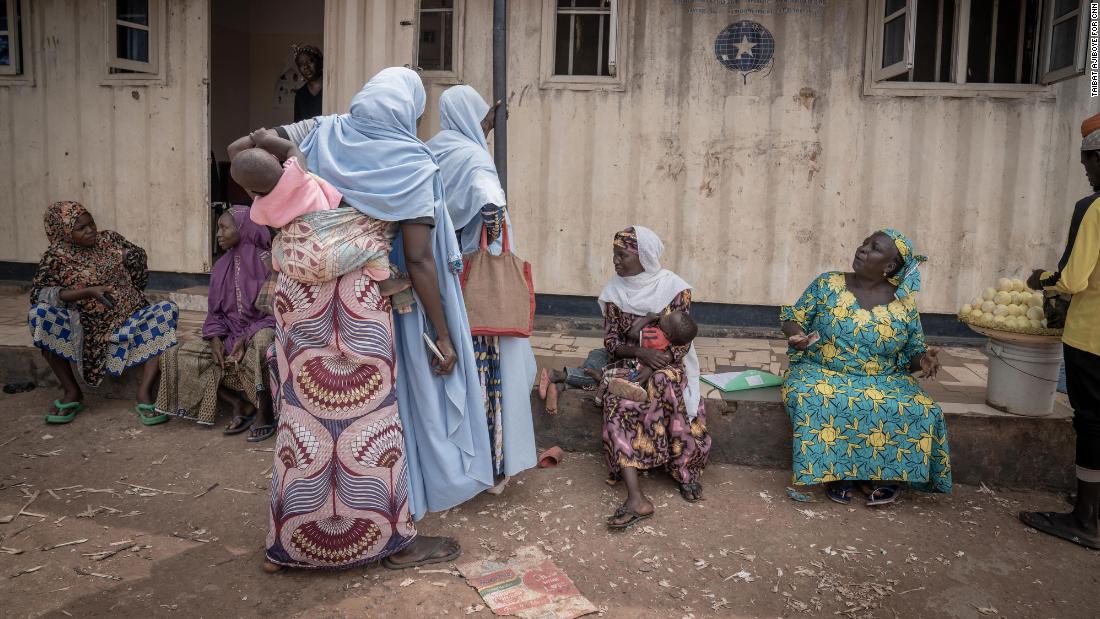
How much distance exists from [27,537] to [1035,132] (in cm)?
710

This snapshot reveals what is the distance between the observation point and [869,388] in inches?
163

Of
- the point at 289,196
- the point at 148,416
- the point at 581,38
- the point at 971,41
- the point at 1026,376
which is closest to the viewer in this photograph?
the point at 289,196

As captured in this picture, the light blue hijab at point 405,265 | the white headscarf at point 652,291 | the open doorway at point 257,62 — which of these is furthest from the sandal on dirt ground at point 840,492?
the open doorway at point 257,62

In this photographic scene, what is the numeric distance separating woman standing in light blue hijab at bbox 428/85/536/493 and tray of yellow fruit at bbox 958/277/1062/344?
2.49 m

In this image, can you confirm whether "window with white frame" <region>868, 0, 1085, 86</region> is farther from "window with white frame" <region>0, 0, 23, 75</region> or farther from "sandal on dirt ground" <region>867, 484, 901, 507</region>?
"window with white frame" <region>0, 0, 23, 75</region>

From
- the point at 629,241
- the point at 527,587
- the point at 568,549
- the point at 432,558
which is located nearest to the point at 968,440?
the point at 629,241

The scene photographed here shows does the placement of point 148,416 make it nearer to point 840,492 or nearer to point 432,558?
point 432,558

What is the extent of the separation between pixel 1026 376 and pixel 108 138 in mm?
7567

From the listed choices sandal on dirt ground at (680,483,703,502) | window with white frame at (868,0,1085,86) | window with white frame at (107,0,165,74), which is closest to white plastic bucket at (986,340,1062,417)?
sandal on dirt ground at (680,483,703,502)

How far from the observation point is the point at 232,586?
10.5 feet

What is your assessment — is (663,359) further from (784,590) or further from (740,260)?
(740,260)

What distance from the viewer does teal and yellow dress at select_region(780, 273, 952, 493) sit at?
408cm

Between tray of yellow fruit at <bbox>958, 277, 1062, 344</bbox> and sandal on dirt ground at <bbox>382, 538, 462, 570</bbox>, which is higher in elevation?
tray of yellow fruit at <bbox>958, 277, 1062, 344</bbox>

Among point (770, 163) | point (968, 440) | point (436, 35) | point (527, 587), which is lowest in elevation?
point (527, 587)
